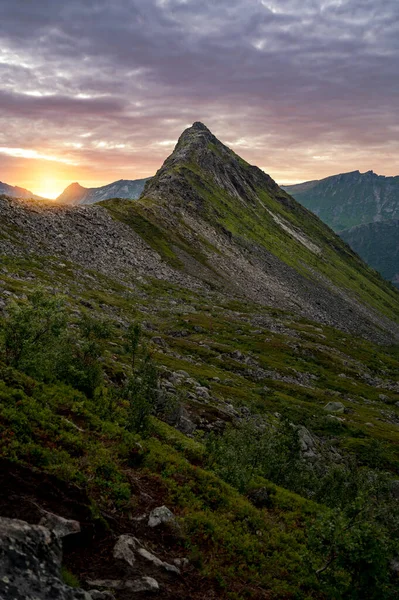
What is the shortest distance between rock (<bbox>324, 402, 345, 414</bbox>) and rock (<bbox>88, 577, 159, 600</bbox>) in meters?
59.4

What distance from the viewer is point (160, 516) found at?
17922mm

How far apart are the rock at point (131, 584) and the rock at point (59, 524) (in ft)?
5.62

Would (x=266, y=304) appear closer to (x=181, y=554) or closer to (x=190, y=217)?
(x=190, y=217)

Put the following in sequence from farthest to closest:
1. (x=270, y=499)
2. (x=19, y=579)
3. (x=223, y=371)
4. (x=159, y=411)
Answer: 1. (x=223, y=371)
2. (x=159, y=411)
3. (x=270, y=499)
4. (x=19, y=579)

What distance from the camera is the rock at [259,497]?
24422 millimetres

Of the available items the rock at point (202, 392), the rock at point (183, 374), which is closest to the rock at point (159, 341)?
the rock at point (183, 374)

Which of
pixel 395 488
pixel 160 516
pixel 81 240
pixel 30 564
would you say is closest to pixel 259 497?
pixel 160 516

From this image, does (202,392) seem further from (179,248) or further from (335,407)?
(179,248)

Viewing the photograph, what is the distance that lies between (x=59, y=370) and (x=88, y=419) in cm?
584

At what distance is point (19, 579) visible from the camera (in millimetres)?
9711

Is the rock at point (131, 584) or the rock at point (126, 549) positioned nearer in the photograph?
the rock at point (131, 584)

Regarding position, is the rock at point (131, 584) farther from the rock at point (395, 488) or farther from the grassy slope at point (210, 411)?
the rock at point (395, 488)

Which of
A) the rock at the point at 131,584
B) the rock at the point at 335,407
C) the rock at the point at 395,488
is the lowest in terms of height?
the rock at the point at 395,488

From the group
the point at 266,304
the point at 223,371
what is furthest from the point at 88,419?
the point at 266,304
